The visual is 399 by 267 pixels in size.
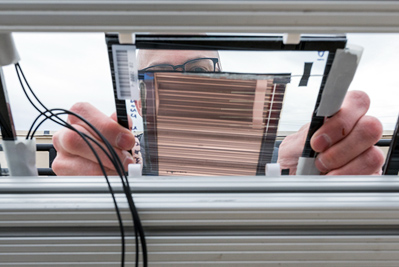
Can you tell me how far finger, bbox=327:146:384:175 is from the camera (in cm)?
79

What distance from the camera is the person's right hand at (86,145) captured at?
75 centimetres

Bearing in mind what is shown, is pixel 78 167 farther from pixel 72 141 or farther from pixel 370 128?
pixel 370 128

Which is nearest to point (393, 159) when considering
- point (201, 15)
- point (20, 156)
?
point (201, 15)

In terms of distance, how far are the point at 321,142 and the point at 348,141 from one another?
104 mm

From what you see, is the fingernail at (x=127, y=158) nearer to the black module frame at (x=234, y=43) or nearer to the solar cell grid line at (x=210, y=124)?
the solar cell grid line at (x=210, y=124)

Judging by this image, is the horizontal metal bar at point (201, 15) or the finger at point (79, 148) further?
the finger at point (79, 148)

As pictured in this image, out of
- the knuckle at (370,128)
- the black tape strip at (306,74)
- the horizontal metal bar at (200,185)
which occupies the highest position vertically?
the black tape strip at (306,74)

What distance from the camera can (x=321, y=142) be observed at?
74cm

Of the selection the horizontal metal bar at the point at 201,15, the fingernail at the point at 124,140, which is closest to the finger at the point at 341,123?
the horizontal metal bar at the point at 201,15

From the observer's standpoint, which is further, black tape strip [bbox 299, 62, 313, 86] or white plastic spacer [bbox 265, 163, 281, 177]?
white plastic spacer [bbox 265, 163, 281, 177]

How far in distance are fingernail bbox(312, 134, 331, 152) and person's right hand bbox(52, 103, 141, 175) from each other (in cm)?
51

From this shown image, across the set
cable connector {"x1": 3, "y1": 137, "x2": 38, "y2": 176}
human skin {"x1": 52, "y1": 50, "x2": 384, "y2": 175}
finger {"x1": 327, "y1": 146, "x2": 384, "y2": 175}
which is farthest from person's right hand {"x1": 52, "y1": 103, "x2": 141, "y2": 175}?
finger {"x1": 327, "y1": 146, "x2": 384, "y2": 175}

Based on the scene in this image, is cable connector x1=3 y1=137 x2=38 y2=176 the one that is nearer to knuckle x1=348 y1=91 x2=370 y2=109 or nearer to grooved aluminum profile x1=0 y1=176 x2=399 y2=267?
grooved aluminum profile x1=0 y1=176 x2=399 y2=267

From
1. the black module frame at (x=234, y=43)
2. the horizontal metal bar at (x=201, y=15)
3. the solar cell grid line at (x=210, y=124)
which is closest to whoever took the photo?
the horizontal metal bar at (x=201, y=15)
